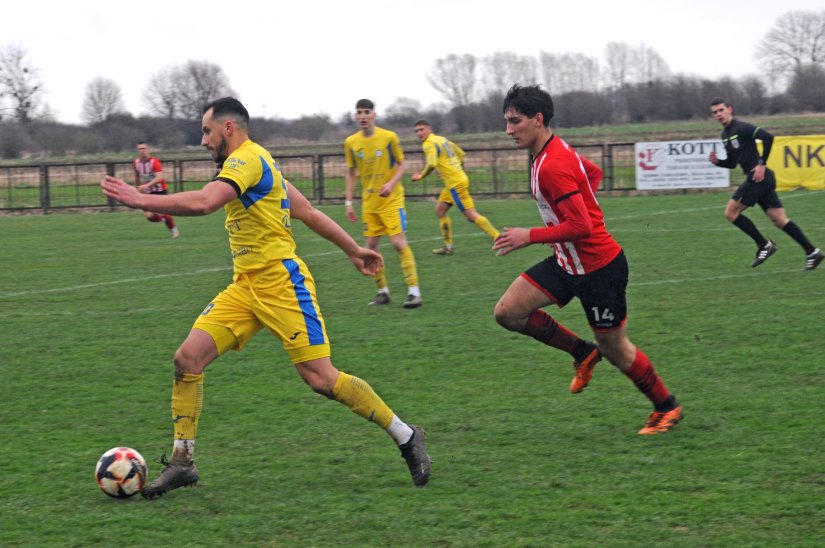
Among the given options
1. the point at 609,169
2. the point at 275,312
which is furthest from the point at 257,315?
the point at 609,169

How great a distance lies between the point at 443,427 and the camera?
6637 millimetres

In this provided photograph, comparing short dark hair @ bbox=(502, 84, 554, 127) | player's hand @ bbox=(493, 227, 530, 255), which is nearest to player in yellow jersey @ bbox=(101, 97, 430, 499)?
player's hand @ bbox=(493, 227, 530, 255)

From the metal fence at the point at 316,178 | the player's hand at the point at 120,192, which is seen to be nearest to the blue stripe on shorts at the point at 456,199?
the player's hand at the point at 120,192

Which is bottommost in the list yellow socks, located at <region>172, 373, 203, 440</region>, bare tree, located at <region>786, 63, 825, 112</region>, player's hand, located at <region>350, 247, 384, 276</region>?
yellow socks, located at <region>172, 373, 203, 440</region>

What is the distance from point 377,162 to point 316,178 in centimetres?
2013

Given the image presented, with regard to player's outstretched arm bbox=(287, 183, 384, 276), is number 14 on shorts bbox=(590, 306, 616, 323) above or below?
below

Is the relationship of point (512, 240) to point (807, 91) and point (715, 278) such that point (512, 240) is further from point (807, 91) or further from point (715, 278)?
point (807, 91)

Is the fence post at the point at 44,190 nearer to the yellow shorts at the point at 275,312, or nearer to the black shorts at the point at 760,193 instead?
the black shorts at the point at 760,193

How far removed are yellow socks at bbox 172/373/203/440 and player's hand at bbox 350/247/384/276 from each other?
1050 millimetres

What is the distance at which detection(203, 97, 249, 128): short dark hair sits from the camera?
17.8 feet

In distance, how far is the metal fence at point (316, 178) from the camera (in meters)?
31.0

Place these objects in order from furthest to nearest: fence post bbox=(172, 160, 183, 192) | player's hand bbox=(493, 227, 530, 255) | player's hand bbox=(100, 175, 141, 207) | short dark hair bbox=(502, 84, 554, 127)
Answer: fence post bbox=(172, 160, 183, 192), short dark hair bbox=(502, 84, 554, 127), player's hand bbox=(493, 227, 530, 255), player's hand bbox=(100, 175, 141, 207)

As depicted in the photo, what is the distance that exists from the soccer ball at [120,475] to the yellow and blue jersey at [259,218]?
1105 mm

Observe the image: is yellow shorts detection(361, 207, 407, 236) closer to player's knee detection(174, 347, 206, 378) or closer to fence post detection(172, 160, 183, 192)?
player's knee detection(174, 347, 206, 378)
